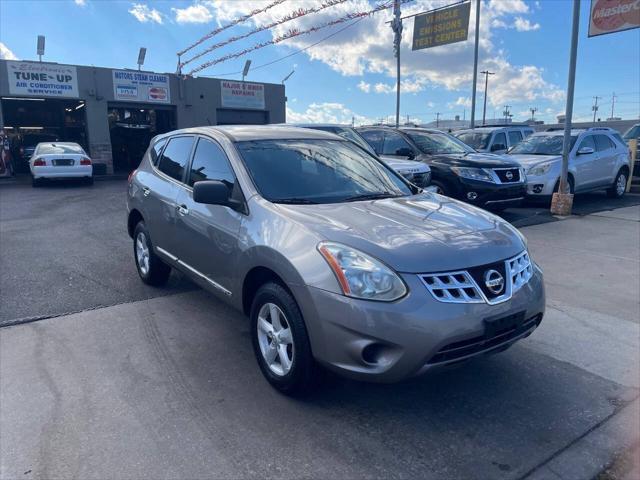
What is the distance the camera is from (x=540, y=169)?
1044 centimetres

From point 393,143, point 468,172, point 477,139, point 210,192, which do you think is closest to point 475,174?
point 468,172

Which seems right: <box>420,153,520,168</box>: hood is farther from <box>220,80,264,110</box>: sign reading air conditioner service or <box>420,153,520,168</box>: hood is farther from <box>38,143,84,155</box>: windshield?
<box>220,80,264,110</box>: sign reading air conditioner service

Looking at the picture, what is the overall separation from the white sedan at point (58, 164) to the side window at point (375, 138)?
1132 cm

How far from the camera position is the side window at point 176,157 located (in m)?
4.71

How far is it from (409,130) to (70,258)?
23.1 feet

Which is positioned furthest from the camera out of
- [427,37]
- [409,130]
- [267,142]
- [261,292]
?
[427,37]

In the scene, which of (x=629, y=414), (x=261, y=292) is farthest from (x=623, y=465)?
(x=261, y=292)

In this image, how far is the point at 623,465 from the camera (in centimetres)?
262

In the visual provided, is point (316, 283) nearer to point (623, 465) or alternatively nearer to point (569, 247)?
point (623, 465)

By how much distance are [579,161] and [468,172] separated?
3807 millimetres

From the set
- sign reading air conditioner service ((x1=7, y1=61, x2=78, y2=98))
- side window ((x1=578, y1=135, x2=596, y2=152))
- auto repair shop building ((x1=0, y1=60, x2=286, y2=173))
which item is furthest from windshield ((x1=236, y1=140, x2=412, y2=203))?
sign reading air conditioner service ((x1=7, y1=61, x2=78, y2=98))

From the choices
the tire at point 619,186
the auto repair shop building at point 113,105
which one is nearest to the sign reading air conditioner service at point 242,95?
the auto repair shop building at point 113,105

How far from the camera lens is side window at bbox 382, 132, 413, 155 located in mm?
10055

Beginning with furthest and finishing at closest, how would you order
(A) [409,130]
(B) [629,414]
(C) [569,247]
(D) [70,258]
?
(A) [409,130] < (C) [569,247] < (D) [70,258] < (B) [629,414]
